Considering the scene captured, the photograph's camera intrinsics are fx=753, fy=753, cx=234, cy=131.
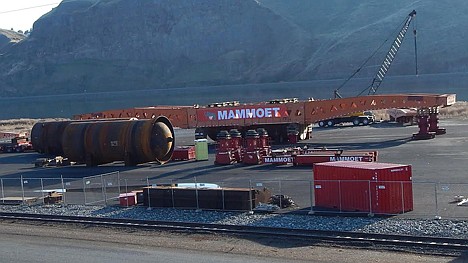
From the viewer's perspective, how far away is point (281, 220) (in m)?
28.6

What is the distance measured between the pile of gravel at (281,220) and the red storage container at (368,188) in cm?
110

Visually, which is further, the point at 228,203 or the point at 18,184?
the point at 18,184

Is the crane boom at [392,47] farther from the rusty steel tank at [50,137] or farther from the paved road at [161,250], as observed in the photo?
the paved road at [161,250]

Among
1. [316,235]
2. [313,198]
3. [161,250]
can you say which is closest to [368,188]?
[316,235]

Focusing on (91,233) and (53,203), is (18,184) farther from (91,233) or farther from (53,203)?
(91,233)

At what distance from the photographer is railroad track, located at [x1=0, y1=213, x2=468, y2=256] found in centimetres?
2302

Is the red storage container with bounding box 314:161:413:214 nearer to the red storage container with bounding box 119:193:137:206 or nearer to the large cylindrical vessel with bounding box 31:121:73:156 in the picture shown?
the red storage container with bounding box 119:193:137:206

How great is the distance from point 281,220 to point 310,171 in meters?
13.3

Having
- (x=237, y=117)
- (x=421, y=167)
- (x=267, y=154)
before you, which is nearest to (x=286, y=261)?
(x=421, y=167)

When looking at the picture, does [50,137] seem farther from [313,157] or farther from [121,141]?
[313,157]

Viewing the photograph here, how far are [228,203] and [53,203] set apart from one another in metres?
10.1

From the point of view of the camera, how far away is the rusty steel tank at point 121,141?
4866cm

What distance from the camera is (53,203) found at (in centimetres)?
3681

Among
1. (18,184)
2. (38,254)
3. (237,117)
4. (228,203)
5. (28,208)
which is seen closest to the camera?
(38,254)
